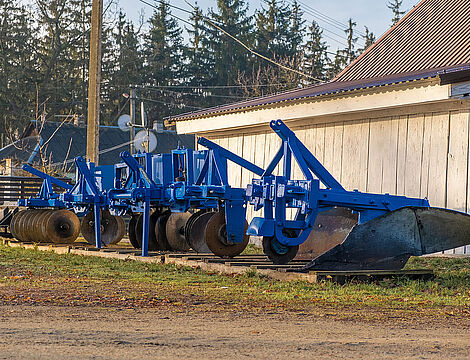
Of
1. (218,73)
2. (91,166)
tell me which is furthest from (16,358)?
(218,73)

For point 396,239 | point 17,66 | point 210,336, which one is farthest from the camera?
point 17,66

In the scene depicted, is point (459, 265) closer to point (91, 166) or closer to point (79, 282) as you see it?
point (79, 282)

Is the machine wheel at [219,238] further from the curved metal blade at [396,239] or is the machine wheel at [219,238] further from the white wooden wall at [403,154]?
the white wooden wall at [403,154]

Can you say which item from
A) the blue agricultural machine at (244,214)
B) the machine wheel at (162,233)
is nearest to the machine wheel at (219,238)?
the blue agricultural machine at (244,214)

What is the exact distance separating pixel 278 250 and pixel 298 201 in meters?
0.77

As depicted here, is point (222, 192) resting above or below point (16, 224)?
above

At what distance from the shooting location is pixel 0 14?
5309 cm

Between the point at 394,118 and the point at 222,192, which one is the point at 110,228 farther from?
the point at 394,118

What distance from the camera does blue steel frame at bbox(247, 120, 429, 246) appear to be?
9461mm

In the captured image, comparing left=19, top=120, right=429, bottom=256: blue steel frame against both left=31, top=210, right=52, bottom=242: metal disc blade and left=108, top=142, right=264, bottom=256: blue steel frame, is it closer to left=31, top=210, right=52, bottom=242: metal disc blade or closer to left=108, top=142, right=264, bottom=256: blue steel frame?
left=108, top=142, right=264, bottom=256: blue steel frame

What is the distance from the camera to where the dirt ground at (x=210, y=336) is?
4.80m

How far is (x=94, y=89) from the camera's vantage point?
18875 mm

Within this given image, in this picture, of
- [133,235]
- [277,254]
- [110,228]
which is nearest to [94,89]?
[110,228]

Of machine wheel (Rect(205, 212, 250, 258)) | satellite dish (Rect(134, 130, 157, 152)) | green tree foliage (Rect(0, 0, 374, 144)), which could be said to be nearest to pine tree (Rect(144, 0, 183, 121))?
green tree foliage (Rect(0, 0, 374, 144))
